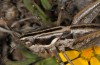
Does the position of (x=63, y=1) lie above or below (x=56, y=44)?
above

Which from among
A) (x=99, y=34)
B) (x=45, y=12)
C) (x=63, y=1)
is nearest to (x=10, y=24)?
(x=45, y=12)

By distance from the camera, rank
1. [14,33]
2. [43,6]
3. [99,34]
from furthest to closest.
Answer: [43,6]
[14,33]
[99,34]

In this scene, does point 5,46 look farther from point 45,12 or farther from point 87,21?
point 87,21

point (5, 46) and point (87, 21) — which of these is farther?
point (5, 46)

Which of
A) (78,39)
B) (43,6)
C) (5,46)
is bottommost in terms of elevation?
(5,46)

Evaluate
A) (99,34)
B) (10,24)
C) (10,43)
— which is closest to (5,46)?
(10,43)

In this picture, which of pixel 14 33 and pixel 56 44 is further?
pixel 14 33

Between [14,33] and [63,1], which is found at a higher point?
[63,1]

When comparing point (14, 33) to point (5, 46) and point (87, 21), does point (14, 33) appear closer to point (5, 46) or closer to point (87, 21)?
point (5, 46)

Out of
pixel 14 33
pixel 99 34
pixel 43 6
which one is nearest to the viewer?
pixel 99 34
